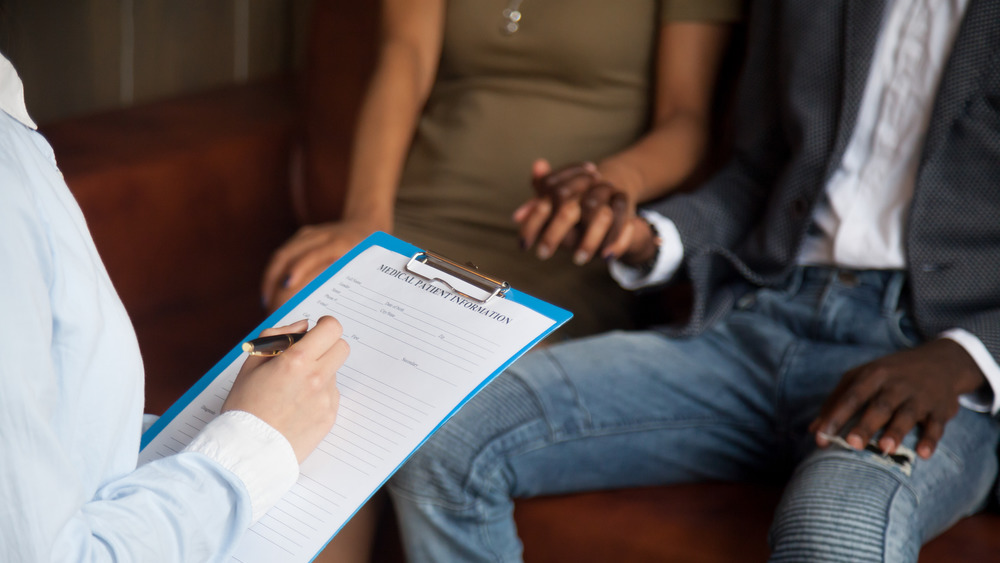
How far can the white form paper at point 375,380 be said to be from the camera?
1.96 ft

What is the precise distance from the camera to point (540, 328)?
65cm

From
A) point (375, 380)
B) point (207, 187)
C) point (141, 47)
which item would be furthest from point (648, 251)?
point (141, 47)

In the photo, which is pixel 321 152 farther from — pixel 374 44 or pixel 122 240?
pixel 122 240

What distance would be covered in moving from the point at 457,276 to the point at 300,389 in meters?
0.16

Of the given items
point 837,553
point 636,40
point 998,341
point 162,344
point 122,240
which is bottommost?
point 162,344

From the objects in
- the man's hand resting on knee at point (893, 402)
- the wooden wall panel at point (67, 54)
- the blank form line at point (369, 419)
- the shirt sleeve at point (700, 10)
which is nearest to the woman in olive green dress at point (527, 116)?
the shirt sleeve at point (700, 10)

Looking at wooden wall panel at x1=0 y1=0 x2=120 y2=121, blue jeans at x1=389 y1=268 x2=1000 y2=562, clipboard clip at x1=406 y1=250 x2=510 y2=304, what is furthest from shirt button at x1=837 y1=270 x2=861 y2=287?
wooden wall panel at x1=0 y1=0 x2=120 y2=121

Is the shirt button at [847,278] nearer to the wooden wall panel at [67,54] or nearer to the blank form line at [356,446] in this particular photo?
the blank form line at [356,446]

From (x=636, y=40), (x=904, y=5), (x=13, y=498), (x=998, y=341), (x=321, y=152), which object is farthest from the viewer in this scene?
(x=321, y=152)

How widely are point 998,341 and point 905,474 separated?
0.20 meters

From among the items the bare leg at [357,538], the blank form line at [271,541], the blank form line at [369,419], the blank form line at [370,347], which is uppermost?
the blank form line at [370,347]

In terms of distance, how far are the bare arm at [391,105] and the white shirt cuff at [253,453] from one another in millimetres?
588

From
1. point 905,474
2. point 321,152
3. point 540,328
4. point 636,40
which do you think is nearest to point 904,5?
point 636,40

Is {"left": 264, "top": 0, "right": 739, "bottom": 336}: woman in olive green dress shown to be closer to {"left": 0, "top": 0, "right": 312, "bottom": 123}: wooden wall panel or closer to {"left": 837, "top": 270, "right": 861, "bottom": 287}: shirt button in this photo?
{"left": 837, "top": 270, "right": 861, "bottom": 287}: shirt button
